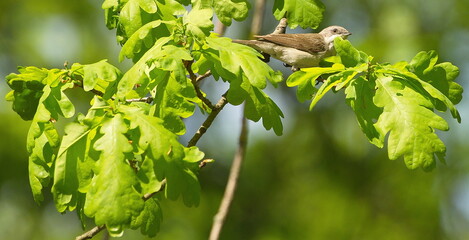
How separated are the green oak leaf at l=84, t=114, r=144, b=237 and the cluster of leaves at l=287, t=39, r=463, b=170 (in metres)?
0.96

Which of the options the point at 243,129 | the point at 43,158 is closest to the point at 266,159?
the point at 243,129

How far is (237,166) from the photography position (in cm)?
433

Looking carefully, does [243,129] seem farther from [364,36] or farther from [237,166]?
[364,36]

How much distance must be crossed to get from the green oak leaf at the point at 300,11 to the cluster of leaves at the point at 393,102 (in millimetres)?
825

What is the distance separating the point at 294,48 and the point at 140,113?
2.48m

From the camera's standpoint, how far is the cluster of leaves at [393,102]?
11.3 ft

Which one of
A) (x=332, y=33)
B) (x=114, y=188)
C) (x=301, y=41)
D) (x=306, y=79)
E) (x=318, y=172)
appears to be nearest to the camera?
(x=114, y=188)

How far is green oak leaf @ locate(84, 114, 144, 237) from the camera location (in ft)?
10.3

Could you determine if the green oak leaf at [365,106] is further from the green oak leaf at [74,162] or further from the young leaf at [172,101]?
the green oak leaf at [74,162]

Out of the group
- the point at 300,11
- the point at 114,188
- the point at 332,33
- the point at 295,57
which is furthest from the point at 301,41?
the point at 114,188

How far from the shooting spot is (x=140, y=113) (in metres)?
3.31

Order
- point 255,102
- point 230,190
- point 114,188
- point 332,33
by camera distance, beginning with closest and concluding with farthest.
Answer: point 114,188 < point 255,102 < point 230,190 < point 332,33

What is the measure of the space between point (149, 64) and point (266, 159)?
7.88 metres

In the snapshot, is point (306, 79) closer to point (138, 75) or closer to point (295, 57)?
point (138, 75)
